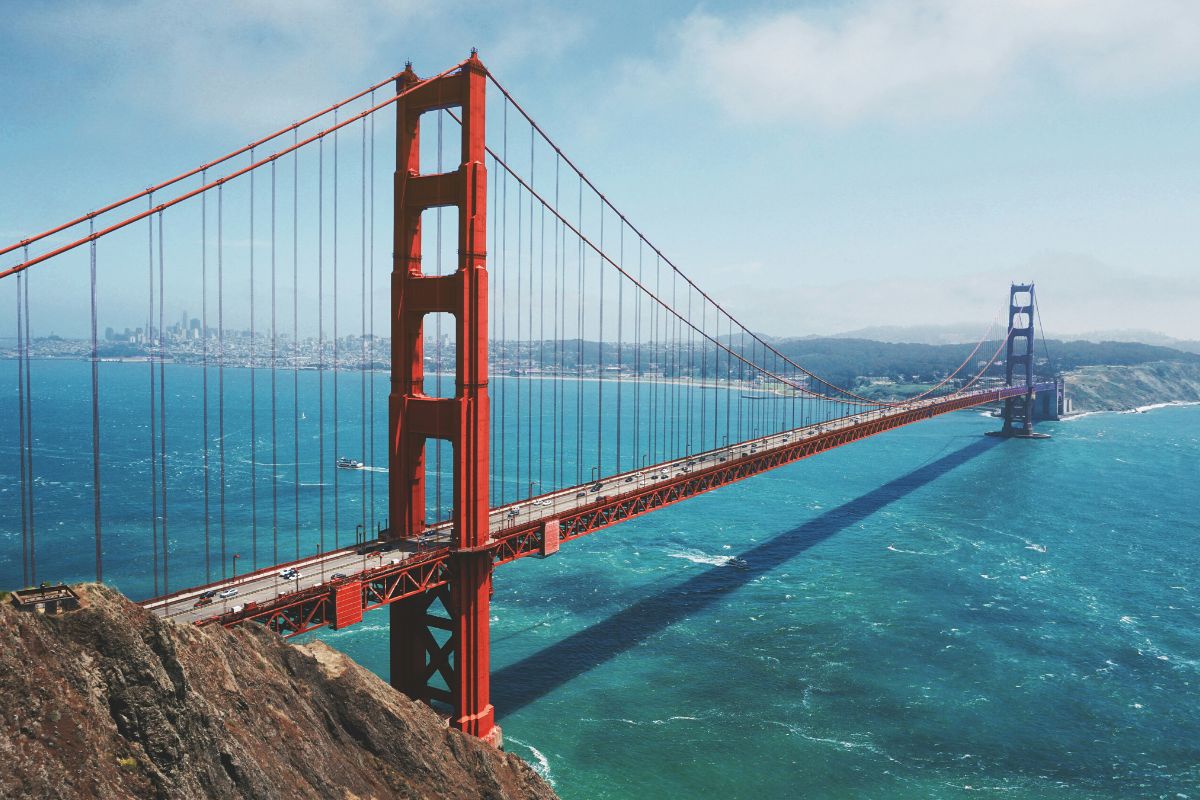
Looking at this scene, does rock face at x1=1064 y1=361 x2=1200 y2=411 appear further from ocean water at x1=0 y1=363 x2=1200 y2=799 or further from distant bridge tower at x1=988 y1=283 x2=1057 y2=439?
ocean water at x1=0 y1=363 x2=1200 y2=799

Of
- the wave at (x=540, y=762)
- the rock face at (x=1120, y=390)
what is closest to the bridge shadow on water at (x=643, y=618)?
the wave at (x=540, y=762)

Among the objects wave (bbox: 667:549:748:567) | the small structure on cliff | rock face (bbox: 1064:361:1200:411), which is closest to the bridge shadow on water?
wave (bbox: 667:549:748:567)

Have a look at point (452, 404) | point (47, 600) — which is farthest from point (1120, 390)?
point (47, 600)

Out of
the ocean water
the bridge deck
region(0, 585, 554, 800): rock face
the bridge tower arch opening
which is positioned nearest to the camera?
region(0, 585, 554, 800): rock face

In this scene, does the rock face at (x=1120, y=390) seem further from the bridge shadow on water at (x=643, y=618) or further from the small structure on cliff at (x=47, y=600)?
the small structure on cliff at (x=47, y=600)

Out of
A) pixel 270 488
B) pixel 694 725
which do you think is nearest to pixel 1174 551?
pixel 694 725
